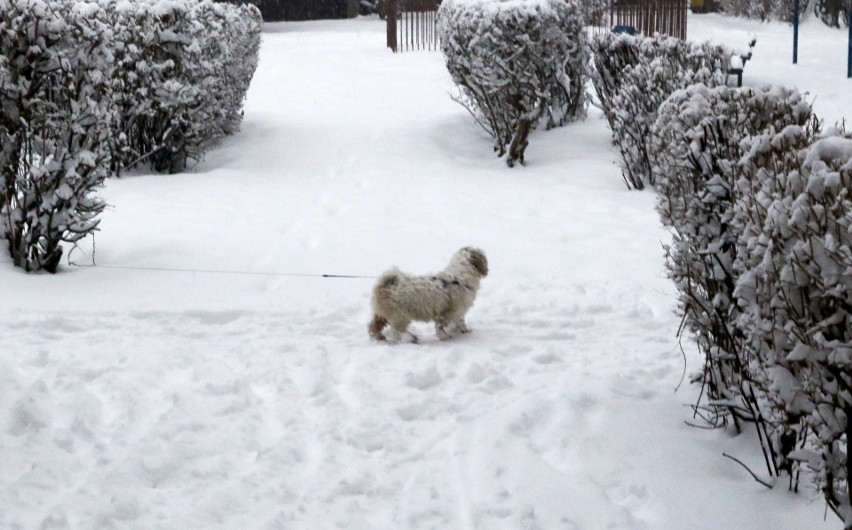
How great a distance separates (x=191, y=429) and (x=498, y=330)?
91.9 inches

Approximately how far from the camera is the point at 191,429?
171 inches

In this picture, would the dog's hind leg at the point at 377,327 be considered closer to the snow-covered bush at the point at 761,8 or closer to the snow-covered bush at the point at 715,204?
the snow-covered bush at the point at 715,204

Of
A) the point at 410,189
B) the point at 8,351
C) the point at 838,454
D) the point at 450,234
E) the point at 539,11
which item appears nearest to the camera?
the point at 838,454

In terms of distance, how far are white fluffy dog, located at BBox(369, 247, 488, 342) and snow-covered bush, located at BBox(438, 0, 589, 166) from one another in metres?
6.41

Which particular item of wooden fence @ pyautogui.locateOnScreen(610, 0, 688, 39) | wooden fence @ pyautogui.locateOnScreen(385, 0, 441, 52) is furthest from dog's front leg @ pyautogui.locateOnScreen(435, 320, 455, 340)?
wooden fence @ pyautogui.locateOnScreen(385, 0, 441, 52)

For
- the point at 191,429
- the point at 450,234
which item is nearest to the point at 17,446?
the point at 191,429

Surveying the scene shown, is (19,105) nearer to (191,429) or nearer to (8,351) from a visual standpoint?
(8,351)

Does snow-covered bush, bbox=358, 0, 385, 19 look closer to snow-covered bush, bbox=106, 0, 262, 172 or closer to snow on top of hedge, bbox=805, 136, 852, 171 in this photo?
snow-covered bush, bbox=106, 0, 262, 172

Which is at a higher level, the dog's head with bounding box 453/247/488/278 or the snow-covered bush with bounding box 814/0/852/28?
the snow-covered bush with bounding box 814/0/852/28

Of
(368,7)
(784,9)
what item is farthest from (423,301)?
(368,7)

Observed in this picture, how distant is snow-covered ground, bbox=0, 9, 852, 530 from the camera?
3.67 meters

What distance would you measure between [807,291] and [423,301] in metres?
3.17

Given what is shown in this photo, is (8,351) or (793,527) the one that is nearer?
(793,527)

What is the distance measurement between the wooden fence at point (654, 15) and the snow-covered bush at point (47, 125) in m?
18.4
